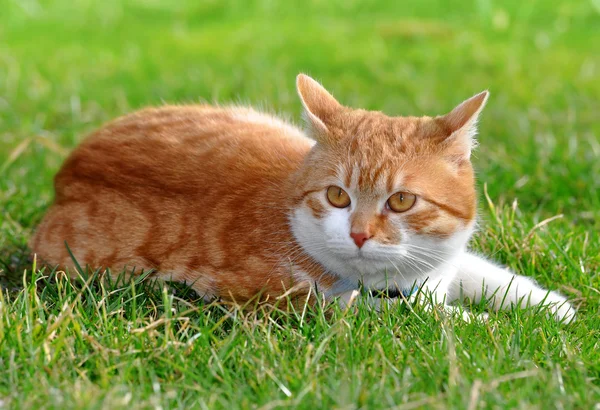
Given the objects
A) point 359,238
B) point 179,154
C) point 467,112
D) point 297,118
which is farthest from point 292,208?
point 297,118

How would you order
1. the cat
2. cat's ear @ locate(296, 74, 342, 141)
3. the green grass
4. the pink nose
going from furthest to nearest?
cat's ear @ locate(296, 74, 342, 141) < the cat < the pink nose < the green grass

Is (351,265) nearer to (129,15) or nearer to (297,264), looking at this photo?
(297,264)

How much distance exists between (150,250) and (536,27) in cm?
631

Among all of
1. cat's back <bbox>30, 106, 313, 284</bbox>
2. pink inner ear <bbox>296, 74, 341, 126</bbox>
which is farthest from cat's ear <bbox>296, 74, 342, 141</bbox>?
cat's back <bbox>30, 106, 313, 284</bbox>

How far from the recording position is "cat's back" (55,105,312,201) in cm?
347

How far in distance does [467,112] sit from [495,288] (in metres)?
0.87

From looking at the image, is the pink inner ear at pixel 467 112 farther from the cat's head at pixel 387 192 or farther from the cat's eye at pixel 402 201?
the cat's eye at pixel 402 201

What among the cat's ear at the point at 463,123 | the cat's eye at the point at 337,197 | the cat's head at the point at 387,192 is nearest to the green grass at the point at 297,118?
the cat's head at the point at 387,192

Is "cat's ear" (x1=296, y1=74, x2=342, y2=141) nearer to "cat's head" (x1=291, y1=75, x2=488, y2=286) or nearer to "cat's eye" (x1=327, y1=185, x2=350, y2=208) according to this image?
"cat's head" (x1=291, y1=75, x2=488, y2=286)

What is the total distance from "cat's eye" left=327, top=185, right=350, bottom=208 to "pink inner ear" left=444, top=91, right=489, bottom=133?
0.48 meters

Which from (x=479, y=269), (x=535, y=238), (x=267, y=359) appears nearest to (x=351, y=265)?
(x=267, y=359)

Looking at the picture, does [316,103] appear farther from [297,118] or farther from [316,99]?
[297,118]

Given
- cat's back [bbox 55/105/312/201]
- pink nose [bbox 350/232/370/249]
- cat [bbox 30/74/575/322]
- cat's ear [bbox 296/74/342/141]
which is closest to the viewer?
pink nose [bbox 350/232/370/249]

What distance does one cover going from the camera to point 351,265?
3.09m
